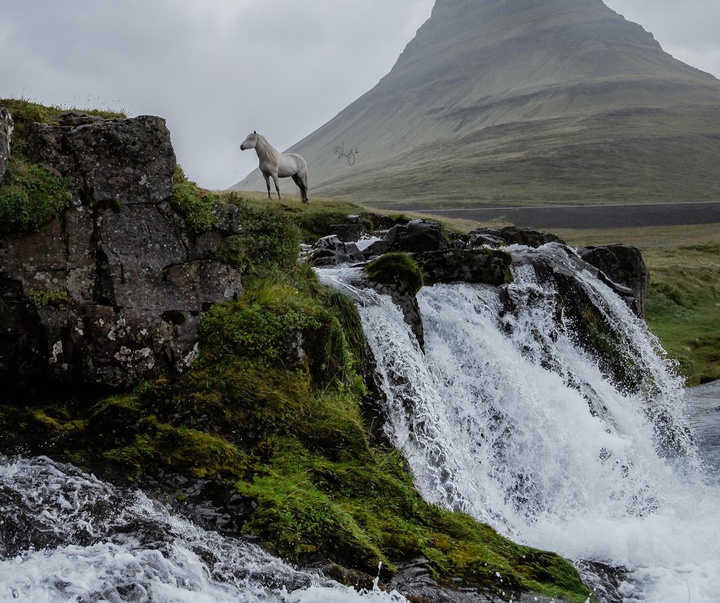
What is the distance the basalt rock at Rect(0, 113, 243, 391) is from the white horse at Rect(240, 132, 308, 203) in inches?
799

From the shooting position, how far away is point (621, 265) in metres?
27.3

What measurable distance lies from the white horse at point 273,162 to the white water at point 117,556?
2441cm

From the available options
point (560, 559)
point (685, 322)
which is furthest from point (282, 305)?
point (685, 322)

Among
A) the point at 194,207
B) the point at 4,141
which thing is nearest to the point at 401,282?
the point at 194,207

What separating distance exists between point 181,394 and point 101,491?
221 cm

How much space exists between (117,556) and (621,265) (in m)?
25.4

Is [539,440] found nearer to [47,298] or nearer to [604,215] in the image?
[47,298]

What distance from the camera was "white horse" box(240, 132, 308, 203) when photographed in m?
31.0

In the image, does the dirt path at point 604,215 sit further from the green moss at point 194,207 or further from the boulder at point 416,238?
the green moss at point 194,207

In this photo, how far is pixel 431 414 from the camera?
1145cm

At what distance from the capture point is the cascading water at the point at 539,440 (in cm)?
1023

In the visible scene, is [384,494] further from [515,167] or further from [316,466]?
[515,167]

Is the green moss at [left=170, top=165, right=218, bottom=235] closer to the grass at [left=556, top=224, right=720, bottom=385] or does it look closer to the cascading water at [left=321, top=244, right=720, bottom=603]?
the cascading water at [left=321, top=244, right=720, bottom=603]

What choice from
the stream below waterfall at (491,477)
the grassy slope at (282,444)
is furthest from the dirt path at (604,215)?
the grassy slope at (282,444)
